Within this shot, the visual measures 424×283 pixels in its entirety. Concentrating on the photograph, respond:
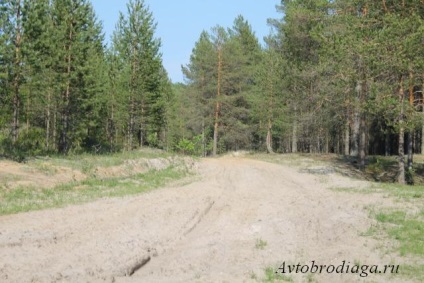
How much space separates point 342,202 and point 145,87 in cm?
3206

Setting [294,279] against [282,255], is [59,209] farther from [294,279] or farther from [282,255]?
[294,279]

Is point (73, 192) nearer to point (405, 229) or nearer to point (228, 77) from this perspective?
point (405, 229)

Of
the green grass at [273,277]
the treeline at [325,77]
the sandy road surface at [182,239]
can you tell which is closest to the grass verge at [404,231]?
the sandy road surface at [182,239]

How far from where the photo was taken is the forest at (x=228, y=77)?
2139cm

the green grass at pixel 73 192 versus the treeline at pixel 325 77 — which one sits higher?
the treeline at pixel 325 77

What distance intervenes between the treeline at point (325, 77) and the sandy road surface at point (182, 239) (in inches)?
346

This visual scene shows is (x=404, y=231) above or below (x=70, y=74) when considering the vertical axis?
below

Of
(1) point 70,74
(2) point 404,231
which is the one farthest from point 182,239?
(1) point 70,74

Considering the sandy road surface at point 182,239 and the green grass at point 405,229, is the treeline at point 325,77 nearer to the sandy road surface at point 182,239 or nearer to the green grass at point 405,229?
→ the sandy road surface at point 182,239

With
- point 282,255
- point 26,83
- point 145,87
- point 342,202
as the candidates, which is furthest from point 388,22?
point 145,87

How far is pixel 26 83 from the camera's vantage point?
89.7ft

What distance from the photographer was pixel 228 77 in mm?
50500

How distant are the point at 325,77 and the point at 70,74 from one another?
17.8 meters

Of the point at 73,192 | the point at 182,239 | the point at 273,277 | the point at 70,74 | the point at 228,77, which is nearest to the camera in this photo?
the point at 273,277
